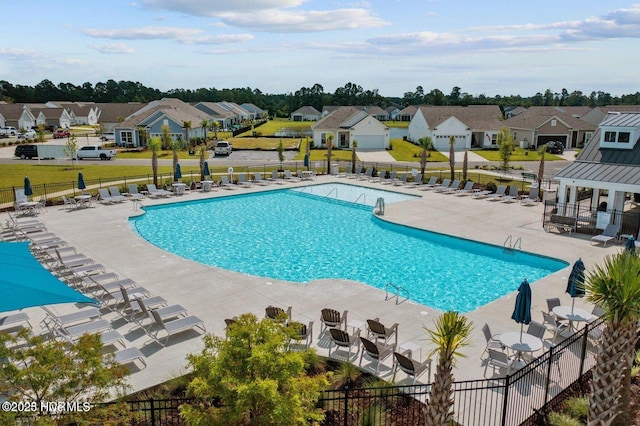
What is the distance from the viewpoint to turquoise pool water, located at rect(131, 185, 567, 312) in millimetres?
18156

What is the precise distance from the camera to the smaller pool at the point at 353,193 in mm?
31877

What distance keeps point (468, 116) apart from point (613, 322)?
64.1 m

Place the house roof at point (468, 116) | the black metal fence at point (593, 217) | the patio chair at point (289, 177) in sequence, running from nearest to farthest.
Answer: the black metal fence at point (593, 217)
the patio chair at point (289, 177)
the house roof at point (468, 116)

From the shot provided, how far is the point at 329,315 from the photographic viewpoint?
1288 centimetres

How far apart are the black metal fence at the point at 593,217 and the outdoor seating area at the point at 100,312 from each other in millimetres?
18924

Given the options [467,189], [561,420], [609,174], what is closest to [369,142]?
[467,189]

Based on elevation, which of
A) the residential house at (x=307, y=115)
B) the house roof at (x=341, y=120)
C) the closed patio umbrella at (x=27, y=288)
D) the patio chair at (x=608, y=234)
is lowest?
the patio chair at (x=608, y=234)

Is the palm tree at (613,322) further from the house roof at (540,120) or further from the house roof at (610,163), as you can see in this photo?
the house roof at (540,120)

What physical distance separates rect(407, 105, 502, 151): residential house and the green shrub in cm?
5634

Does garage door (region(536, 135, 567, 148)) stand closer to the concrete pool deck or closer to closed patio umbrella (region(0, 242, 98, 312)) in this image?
the concrete pool deck

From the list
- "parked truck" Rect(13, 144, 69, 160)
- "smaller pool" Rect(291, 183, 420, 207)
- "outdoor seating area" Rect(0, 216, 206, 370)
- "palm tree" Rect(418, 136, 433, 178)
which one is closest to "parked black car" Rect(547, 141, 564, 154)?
"palm tree" Rect(418, 136, 433, 178)

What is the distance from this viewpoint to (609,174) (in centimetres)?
2369

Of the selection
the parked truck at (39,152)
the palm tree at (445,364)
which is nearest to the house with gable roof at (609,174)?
the palm tree at (445,364)

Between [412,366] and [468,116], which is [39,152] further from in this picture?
[468,116]
